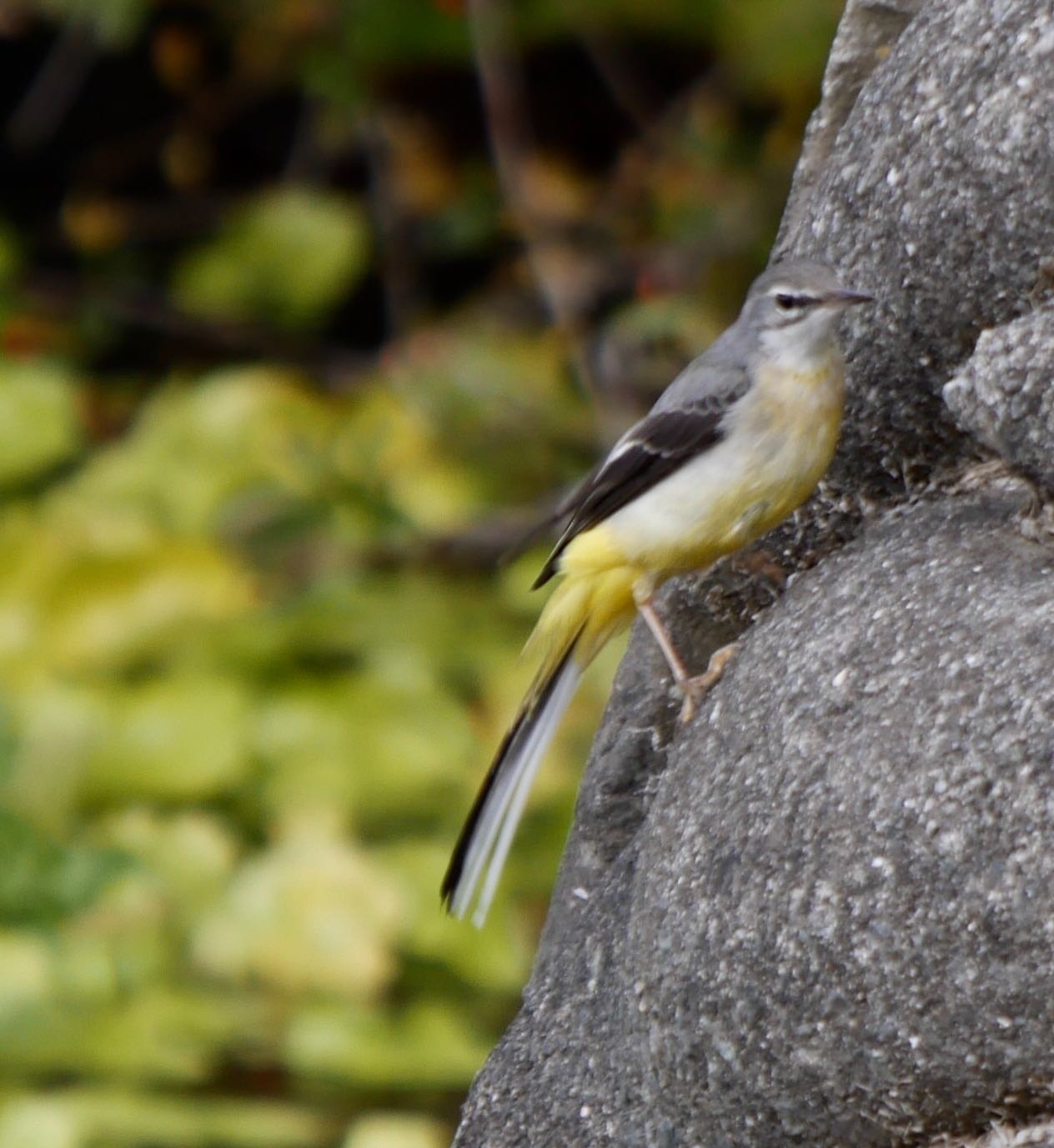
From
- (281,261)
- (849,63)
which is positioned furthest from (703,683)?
(281,261)

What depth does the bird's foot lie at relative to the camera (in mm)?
2740

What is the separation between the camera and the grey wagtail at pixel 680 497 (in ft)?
9.41

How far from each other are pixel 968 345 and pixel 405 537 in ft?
13.7

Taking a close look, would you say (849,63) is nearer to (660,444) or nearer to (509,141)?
(660,444)

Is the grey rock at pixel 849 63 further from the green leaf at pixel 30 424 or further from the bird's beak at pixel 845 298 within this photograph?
the green leaf at pixel 30 424

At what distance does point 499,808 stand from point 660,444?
25.5 inches

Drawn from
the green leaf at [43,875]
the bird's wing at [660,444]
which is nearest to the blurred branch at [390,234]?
the green leaf at [43,875]

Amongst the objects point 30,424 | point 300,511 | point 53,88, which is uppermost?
point 53,88

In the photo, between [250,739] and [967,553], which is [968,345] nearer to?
[967,553]

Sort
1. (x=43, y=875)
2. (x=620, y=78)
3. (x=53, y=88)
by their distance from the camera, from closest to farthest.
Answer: (x=43, y=875)
(x=620, y=78)
(x=53, y=88)

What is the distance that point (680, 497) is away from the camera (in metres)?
3.12

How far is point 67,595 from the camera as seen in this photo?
6.43 metres

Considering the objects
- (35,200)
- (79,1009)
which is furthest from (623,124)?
(79,1009)

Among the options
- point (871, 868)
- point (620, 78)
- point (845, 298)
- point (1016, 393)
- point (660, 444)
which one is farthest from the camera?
point (620, 78)
